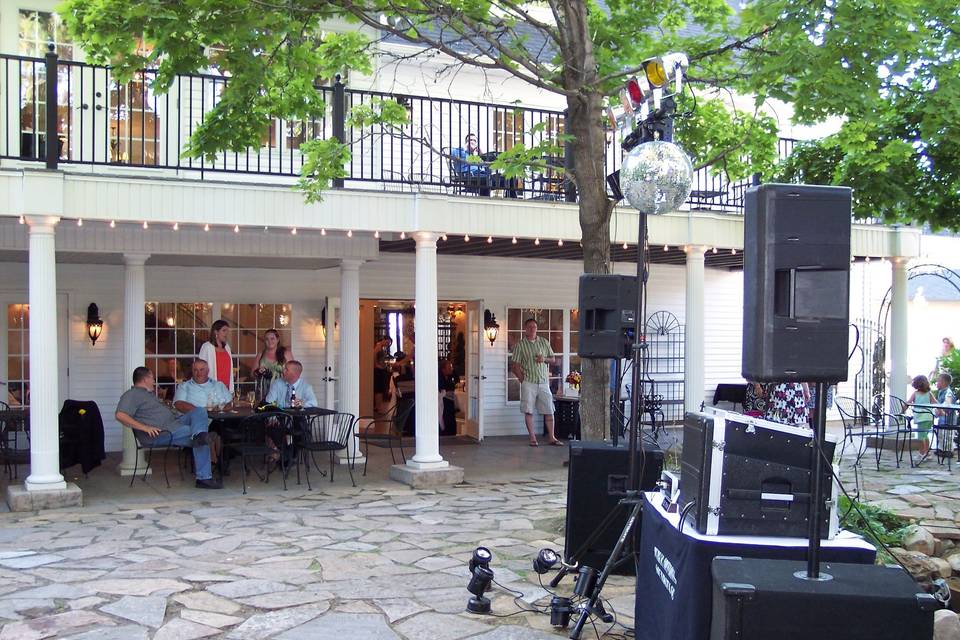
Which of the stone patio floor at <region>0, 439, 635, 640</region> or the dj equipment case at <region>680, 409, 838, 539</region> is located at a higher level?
the dj equipment case at <region>680, 409, 838, 539</region>

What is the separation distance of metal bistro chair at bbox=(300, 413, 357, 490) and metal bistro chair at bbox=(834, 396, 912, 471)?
513 centimetres

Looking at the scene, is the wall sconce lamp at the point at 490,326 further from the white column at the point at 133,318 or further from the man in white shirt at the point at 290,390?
the white column at the point at 133,318

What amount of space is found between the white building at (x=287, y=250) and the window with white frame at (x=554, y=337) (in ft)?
0.12

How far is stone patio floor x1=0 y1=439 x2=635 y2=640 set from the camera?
5.48 m

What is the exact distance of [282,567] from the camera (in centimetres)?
674

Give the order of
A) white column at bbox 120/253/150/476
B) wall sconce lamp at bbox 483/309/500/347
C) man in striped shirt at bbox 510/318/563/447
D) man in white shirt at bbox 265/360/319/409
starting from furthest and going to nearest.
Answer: wall sconce lamp at bbox 483/309/500/347
man in striped shirt at bbox 510/318/563/447
man in white shirt at bbox 265/360/319/409
white column at bbox 120/253/150/476

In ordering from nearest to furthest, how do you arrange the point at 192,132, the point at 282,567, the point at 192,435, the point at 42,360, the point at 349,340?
the point at 282,567 < the point at 42,360 < the point at 192,435 < the point at 192,132 < the point at 349,340

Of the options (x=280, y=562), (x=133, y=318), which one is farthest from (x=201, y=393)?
(x=280, y=562)

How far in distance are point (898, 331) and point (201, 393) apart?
9.68 m

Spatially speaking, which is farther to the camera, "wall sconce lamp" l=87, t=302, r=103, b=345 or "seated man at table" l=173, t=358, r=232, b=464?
"wall sconce lamp" l=87, t=302, r=103, b=345

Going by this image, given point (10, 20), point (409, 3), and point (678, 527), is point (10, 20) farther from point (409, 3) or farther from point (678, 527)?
point (678, 527)

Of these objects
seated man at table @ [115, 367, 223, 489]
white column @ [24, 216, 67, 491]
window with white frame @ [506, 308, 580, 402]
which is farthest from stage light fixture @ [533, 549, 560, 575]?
window with white frame @ [506, 308, 580, 402]

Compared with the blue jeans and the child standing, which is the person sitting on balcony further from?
the child standing

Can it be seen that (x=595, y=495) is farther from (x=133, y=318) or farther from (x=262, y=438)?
(x=133, y=318)
